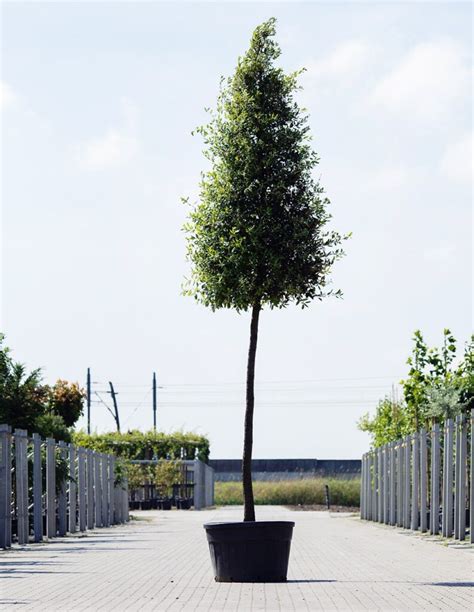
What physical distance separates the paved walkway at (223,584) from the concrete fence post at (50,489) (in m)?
1.76

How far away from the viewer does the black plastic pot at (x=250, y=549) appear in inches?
543

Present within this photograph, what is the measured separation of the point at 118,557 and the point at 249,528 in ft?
20.5

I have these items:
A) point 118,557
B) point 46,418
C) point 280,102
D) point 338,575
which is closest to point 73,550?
point 118,557

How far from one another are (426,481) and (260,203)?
12.8m

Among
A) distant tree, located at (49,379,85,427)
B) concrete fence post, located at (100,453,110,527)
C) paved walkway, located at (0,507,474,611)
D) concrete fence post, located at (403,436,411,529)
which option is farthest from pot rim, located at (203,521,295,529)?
distant tree, located at (49,379,85,427)

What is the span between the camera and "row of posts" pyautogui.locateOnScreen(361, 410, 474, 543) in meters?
22.5

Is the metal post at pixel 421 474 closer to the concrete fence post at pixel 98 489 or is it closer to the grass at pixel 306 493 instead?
the concrete fence post at pixel 98 489

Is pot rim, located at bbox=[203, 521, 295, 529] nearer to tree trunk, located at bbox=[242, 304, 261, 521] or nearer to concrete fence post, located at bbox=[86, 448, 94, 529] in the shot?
tree trunk, located at bbox=[242, 304, 261, 521]

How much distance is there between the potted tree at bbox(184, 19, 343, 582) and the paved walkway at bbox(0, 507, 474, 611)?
1609 mm

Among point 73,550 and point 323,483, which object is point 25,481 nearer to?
point 73,550

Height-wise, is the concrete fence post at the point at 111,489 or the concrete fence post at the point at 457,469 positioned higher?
the concrete fence post at the point at 457,469

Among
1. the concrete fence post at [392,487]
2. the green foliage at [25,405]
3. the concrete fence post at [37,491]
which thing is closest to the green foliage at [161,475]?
the green foliage at [25,405]

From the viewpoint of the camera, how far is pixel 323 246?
1577 cm

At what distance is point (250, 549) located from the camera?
13891 mm
